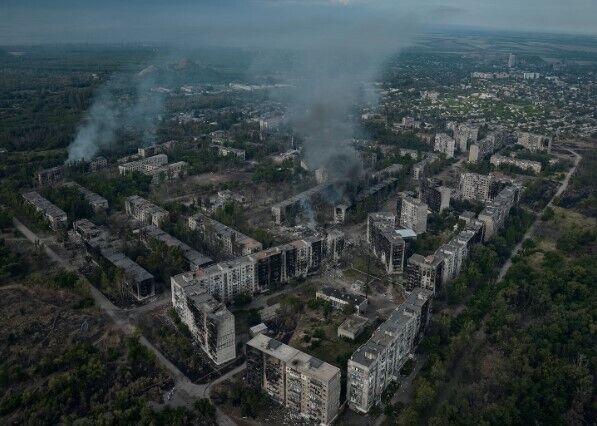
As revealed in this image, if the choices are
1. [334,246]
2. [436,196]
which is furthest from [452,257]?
[436,196]

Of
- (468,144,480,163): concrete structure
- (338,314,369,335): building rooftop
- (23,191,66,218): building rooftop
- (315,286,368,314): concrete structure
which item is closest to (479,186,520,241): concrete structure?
(315,286,368,314): concrete structure

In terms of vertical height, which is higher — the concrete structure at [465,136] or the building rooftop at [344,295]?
the concrete structure at [465,136]

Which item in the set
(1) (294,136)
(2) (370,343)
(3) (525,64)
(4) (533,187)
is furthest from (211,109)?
(3) (525,64)

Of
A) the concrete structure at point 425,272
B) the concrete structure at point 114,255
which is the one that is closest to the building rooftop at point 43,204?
the concrete structure at point 114,255

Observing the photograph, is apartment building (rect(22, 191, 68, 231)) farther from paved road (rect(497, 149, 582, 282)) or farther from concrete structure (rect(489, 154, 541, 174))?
concrete structure (rect(489, 154, 541, 174))

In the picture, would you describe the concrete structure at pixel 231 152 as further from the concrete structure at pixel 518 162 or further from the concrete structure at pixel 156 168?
the concrete structure at pixel 518 162

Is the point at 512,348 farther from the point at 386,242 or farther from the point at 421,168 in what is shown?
the point at 421,168

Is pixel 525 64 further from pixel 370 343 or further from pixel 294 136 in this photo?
pixel 370 343
